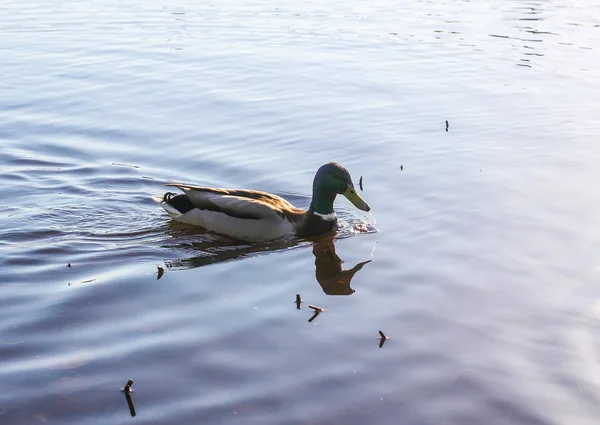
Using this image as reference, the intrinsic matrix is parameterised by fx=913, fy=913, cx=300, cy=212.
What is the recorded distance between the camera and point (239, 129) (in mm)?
12062

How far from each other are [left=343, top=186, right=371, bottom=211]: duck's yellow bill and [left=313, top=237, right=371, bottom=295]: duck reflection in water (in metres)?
0.50

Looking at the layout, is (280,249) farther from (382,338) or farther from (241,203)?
(382,338)

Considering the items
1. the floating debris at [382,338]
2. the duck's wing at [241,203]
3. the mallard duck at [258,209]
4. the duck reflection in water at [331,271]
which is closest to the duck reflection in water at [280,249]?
the duck reflection in water at [331,271]

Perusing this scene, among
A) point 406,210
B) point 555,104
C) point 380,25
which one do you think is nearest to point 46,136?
point 406,210

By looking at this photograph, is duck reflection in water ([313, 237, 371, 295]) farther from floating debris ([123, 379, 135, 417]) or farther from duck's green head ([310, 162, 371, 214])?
floating debris ([123, 379, 135, 417])

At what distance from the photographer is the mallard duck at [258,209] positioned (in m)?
8.84

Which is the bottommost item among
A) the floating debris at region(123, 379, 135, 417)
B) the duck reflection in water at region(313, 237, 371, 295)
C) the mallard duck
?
the duck reflection in water at region(313, 237, 371, 295)

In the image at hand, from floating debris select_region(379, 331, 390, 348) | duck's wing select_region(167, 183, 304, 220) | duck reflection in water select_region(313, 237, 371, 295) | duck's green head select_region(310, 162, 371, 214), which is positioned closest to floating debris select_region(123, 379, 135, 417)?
floating debris select_region(379, 331, 390, 348)

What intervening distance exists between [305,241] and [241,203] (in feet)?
2.47

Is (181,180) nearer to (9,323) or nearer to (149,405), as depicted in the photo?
(9,323)

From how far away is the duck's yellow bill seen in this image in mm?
9141

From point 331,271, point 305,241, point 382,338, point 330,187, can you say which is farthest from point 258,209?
point 382,338

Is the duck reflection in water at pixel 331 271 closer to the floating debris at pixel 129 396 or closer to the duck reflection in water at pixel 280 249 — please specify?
the duck reflection in water at pixel 280 249

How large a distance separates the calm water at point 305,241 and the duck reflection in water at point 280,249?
35 mm
